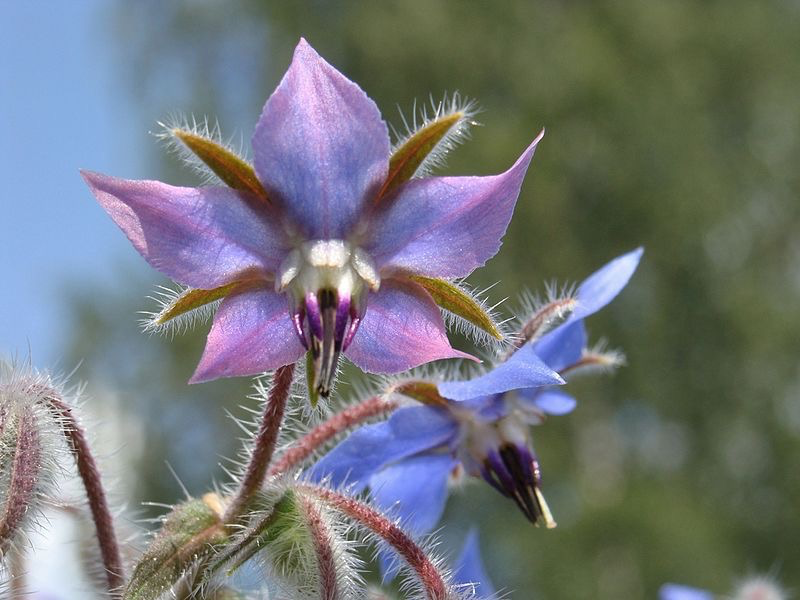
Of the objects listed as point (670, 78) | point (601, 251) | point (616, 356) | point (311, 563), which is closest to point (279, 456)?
point (311, 563)

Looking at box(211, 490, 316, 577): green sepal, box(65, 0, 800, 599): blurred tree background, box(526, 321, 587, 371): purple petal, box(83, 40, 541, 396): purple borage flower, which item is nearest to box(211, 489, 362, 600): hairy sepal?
box(211, 490, 316, 577): green sepal

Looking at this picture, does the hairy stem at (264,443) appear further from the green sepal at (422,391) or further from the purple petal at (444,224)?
the green sepal at (422,391)

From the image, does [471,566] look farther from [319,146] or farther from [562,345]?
[319,146]

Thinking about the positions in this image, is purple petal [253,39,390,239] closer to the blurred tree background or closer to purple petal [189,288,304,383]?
purple petal [189,288,304,383]

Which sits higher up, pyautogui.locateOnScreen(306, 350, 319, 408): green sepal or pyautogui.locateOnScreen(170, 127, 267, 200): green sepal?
pyautogui.locateOnScreen(170, 127, 267, 200): green sepal

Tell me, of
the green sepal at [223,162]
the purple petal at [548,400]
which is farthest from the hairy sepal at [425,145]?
the purple petal at [548,400]

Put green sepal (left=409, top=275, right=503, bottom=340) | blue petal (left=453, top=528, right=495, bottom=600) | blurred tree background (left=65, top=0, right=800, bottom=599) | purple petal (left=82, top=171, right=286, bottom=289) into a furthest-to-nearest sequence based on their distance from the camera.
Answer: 1. blurred tree background (left=65, top=0, right=800, bottom=599)
2. blue petal (left=453, top=528, right=495, bottom=600)
3. green sepal (left=409, top=275, right=503, bottom=340)
4. purple petal (left=82, top=171, right=286, bottom=289)
